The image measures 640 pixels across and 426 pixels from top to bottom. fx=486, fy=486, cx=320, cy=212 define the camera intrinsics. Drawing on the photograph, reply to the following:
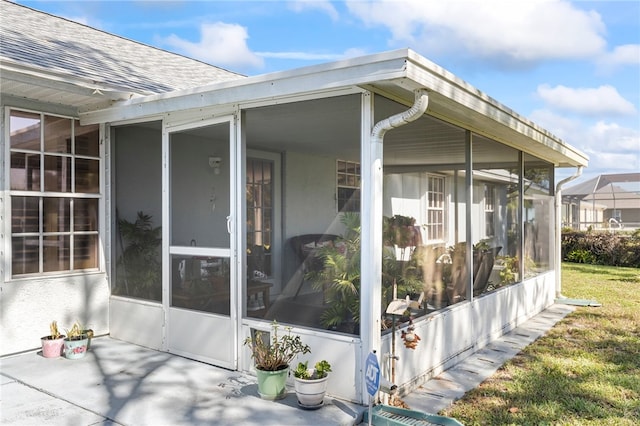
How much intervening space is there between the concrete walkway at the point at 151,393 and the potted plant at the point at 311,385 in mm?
60

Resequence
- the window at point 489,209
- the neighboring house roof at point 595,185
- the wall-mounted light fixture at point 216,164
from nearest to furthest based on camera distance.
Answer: the wall-mounted light fixture at point 216,164
the window at point 489,209
the neighboring house roof at point 595,185

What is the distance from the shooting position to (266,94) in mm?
3516

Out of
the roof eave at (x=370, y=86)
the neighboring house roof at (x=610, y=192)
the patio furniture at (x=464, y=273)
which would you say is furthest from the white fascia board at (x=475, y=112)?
the neighboring house roof at (x=610, y=192)

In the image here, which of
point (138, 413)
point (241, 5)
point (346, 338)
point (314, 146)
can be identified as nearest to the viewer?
point (138, 413)

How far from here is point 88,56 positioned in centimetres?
543

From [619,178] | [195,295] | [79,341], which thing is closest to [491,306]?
[195,295]

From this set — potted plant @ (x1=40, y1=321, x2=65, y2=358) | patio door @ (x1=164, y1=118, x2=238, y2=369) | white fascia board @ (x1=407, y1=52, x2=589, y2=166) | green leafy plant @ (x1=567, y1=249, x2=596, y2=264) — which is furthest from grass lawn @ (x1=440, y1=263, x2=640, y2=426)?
green leafy plant @ (x1=567, y1=249, x2=596, y2=264)

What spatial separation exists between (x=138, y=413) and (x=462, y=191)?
142 inches

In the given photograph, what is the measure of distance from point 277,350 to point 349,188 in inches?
50.9

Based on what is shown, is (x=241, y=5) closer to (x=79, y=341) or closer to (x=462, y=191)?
(x=462, y=191)

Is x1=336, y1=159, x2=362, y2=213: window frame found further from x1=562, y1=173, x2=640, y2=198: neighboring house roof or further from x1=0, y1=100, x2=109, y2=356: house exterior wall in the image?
x1=562, y1=173, x2=640, y2=198: neighboring house roof

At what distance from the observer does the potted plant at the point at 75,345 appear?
172 inches

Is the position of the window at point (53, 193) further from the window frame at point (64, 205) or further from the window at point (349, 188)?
the window at point (349, 188)

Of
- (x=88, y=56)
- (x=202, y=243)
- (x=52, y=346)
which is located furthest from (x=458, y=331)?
(x=88, y=56)
